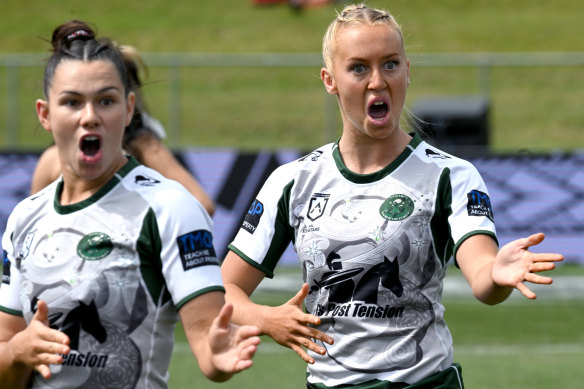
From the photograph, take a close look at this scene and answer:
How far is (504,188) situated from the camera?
40.6 feet

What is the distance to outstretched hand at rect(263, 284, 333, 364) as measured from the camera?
3.64 meters

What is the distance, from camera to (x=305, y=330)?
3.64 meters

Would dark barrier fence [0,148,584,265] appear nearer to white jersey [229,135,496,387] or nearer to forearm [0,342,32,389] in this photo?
white jersey [229,135,496,387]

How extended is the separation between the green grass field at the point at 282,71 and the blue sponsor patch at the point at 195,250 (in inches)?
559

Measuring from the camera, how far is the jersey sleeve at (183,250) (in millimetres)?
3312

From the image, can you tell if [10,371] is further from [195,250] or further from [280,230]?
[280,230]

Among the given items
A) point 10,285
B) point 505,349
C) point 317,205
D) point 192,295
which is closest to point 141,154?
point 317,205

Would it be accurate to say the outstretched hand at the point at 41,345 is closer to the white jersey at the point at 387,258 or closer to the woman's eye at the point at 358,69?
the white jersey at the point at 387,258

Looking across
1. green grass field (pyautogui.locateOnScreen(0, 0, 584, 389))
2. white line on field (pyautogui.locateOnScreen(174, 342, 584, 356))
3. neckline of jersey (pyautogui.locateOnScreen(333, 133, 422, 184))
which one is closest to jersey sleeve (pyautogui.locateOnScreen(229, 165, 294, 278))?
neckline of jersey (pyautogui.locateOnScreen(333, 133, 422, 184))

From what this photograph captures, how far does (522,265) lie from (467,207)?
1.84ft

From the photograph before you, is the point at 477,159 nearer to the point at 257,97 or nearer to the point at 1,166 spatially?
the point at 1,166

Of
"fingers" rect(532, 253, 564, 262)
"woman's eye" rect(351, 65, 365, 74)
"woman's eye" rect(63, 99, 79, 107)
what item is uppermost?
"woman's eye" rect(351, 65, 365, 74)

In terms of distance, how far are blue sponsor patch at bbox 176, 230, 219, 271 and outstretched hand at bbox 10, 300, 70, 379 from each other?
0.42m

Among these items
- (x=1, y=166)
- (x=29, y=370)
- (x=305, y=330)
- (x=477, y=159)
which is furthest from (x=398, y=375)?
(x=1, y=166)
